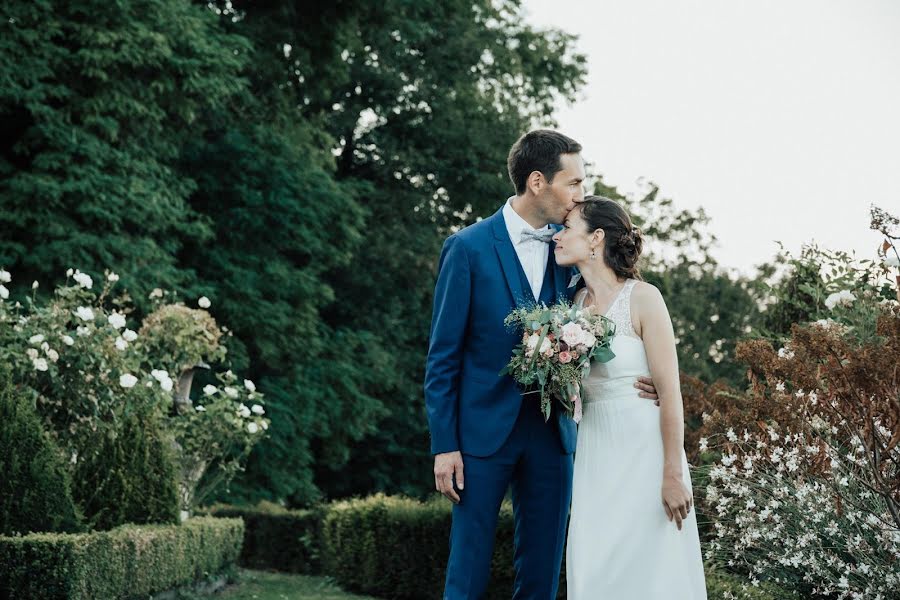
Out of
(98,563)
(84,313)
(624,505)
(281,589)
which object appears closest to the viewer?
(624,505)

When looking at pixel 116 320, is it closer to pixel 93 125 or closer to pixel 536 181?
pixel 536 181

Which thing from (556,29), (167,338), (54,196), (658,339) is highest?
(556,29)

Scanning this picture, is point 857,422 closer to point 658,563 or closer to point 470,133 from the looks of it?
point 658,563

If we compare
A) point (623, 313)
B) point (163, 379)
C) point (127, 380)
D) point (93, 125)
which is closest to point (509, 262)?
point (623, 313)

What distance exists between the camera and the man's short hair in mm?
4137

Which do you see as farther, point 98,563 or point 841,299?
point 841,299

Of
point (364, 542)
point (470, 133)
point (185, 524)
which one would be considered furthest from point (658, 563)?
point (470, 133)

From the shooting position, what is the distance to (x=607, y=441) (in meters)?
3.97

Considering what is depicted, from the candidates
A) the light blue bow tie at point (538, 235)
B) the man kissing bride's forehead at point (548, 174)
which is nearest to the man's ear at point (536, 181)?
the man kissing bride's forehead at point (548, 174)

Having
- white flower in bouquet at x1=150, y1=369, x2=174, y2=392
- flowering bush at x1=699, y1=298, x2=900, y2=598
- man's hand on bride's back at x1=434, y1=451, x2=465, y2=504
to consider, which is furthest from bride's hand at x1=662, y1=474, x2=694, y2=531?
white flower in bouquet at x1=150, y1=369, x2=174, y2=392

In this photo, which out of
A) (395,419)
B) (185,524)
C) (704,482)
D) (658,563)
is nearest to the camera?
(658,563)

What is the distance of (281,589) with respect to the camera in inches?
428

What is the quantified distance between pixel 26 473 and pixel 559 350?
4396 mm

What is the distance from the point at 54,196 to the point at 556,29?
41.4 feet
